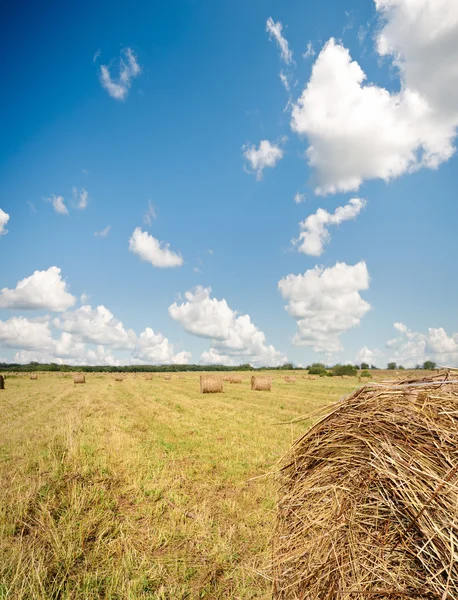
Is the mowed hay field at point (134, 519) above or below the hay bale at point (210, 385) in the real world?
below

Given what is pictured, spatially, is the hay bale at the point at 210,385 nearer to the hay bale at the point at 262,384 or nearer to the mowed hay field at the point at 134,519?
the hay bale at the point at 262,384

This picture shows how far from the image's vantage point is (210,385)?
29609 mm

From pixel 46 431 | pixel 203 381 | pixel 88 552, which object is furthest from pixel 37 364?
pixel 88 552

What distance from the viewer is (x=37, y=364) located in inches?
4926

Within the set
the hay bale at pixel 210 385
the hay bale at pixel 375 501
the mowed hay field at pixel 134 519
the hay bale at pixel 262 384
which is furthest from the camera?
the hay bale at pixel 262 384

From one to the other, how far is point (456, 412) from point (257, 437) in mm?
9148

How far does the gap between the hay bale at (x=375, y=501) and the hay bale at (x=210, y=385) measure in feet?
84.9

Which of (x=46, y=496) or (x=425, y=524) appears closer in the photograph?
(x=425, y=524)

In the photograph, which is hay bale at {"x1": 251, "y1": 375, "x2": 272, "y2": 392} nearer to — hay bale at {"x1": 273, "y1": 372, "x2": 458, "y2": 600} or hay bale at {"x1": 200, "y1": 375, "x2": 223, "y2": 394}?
hay bale at {"x1": 200, "y1": 375, "x2": 223, "y2": 394}

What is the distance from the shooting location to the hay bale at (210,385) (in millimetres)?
29406

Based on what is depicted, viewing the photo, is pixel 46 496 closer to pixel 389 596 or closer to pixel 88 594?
pixel 88 594

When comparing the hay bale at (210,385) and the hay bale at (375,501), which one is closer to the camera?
the hay bale at (375,501)

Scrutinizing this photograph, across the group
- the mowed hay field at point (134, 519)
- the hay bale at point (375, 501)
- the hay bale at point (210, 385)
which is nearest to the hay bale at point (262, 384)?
the hay bale at point (210, 385)

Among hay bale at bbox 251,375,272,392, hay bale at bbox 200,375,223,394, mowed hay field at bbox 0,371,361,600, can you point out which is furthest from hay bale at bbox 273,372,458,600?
hay bale at bbox 251,375,272,392
